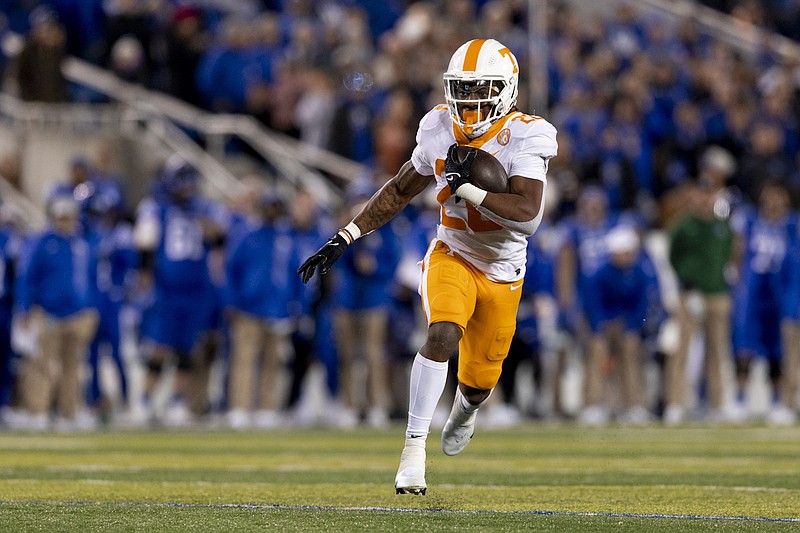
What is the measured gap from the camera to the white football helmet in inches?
266

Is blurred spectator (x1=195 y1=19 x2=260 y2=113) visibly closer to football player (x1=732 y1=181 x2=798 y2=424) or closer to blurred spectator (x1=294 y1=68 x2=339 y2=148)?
blurred spectator (x1=294 y1=68 x2=339 y2=148)

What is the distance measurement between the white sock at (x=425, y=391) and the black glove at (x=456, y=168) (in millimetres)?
716

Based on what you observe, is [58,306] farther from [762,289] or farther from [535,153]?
[535,153]

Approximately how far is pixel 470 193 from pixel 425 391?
84 cm

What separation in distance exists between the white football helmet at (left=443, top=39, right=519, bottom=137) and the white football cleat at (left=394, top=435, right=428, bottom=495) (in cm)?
137

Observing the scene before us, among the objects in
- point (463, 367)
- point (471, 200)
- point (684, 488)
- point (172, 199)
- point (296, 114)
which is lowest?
point (684, 488)

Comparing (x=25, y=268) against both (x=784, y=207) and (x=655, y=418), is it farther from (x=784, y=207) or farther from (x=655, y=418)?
(x=784, y=207)

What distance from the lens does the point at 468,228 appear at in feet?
22.8

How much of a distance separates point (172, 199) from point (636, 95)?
5.42 m

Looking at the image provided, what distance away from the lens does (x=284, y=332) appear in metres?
13.9

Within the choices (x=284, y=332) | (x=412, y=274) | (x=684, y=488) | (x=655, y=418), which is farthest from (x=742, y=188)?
(x=684, y=488)

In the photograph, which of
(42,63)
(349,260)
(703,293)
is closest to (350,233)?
(349,260)

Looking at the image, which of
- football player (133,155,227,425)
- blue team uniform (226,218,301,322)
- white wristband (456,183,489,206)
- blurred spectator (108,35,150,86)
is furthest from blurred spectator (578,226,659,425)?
white wristband (456,183,489,206)

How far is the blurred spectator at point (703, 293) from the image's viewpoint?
14.2m
